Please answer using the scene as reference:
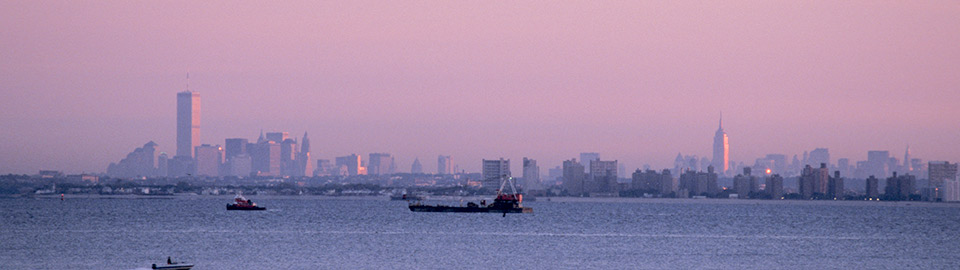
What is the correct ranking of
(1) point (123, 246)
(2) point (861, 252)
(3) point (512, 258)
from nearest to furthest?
(3) point (512, 258) < (1) point (123, 246) < (2) point (861, 252)

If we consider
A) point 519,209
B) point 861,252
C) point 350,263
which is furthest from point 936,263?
point 519,209

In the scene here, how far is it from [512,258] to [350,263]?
37.4 ft

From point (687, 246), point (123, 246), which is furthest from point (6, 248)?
point (687, 246)

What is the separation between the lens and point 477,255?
79.0m

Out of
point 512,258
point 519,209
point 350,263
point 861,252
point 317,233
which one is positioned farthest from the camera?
point 519,209

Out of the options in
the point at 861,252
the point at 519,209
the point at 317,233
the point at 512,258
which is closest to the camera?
the point at 512,258

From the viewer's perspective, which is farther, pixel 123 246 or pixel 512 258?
pixel 123 246

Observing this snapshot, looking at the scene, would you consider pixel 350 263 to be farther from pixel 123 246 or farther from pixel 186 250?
pixel 123 246

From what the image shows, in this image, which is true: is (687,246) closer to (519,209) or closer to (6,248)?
(6,248)

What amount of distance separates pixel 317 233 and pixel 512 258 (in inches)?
1348

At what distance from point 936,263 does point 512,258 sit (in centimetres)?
2784

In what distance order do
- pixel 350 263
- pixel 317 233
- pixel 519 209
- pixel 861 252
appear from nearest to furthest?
pixel 350 263 → pixel 861 252 → pixel 317 233 → pixel 519 209

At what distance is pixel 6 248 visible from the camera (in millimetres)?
79688

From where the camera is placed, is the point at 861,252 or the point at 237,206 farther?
the point at 237,206
